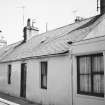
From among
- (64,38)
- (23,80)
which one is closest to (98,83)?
(64,38)

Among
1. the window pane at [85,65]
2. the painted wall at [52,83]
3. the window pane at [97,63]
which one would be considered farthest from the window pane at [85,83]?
the painted wall at [52,83]

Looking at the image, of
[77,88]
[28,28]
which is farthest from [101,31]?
[28,28]

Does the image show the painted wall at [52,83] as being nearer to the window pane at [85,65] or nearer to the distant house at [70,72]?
the distant house at [70,72]

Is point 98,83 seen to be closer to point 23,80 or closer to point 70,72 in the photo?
point 70,72

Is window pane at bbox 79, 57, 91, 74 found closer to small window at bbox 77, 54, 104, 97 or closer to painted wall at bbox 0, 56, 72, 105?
small window at bbox 77, 54, 104, 97

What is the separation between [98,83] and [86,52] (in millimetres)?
1618

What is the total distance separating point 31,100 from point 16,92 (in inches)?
127

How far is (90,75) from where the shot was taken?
8.12 m

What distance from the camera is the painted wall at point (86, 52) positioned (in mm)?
7602

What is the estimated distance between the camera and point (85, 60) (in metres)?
8.42

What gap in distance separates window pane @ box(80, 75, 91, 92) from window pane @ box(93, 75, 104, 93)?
1.01 ft

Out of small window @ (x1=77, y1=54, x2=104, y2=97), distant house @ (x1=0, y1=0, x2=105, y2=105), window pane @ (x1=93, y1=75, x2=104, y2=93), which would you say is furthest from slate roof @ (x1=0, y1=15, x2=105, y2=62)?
window pane @ (x1=93, y1=75, x2=104, y2=93)

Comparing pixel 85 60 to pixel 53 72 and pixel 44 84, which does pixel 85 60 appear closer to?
pixel 53 72

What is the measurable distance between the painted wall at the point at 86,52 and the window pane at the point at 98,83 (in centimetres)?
38
